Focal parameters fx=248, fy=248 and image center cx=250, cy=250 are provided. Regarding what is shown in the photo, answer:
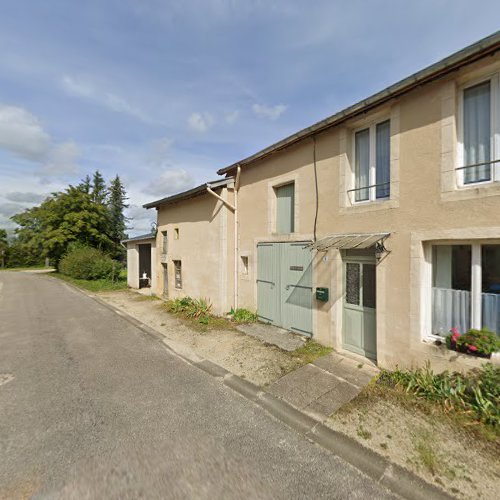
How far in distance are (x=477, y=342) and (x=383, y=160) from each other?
133 inches

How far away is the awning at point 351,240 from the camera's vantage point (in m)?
4.51

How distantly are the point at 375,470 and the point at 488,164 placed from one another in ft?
14.0


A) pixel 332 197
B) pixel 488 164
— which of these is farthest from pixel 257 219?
pixel 488 164

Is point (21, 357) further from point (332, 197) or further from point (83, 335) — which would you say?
point (332, 197)

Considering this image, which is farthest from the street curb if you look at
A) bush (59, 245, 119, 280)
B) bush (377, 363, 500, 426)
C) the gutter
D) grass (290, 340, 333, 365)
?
bush (59, 245, 119, 280)

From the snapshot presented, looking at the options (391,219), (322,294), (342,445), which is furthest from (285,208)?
(342,445)

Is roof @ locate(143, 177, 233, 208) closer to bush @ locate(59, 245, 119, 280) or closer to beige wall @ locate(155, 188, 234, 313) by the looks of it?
beige wall @ locate(155, 188, 234, 313)

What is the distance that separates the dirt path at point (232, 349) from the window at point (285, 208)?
3106 millimetres

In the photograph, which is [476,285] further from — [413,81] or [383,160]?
[413,81]

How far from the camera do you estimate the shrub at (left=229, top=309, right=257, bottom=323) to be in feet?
25.0

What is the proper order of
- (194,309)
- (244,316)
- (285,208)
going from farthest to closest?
(194,309), (244,316), (285,208)

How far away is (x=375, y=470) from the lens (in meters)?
2.60

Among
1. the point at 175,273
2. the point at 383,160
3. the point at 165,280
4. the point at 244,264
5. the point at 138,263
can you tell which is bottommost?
the point at 165,280

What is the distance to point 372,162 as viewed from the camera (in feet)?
16.3
